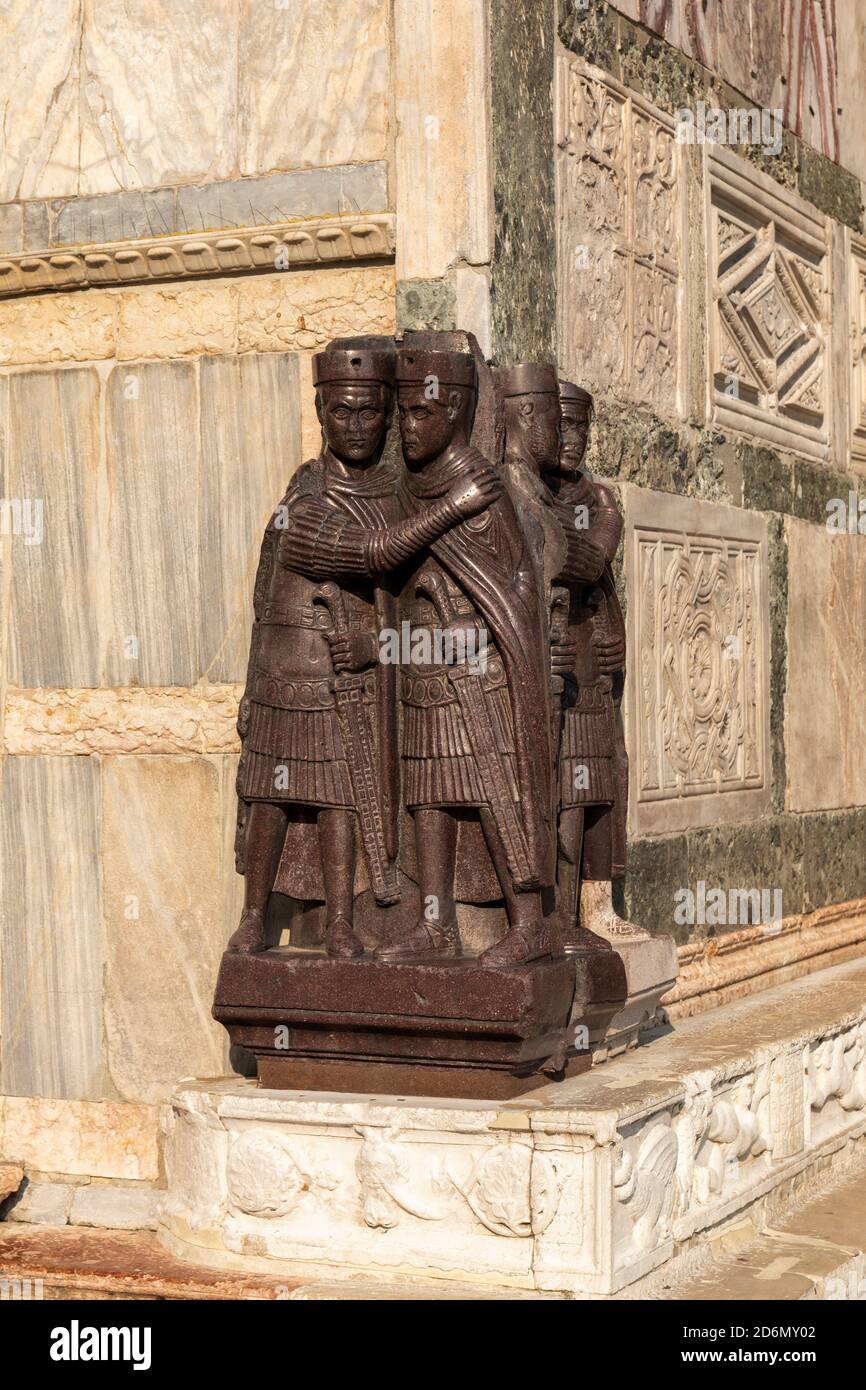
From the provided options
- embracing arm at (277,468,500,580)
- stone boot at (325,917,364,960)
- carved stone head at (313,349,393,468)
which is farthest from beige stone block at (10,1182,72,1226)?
carved stone head at (313,349,393,468)

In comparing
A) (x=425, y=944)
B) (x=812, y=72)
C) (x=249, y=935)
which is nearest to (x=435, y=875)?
(x=425, y=944)

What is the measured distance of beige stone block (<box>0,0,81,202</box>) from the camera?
6395 mm

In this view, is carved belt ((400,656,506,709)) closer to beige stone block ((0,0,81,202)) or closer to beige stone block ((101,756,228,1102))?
beige stone block ((101,756,228,1102))

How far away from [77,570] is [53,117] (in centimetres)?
137

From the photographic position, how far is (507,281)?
599 cm

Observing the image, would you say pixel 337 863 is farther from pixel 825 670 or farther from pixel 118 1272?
pixel 825 670

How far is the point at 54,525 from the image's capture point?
6.36 m

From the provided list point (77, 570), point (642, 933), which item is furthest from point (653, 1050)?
point (77, 570)

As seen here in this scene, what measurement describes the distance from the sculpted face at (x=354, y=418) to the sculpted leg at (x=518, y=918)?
39.3 inches

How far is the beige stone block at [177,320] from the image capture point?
6.18 m

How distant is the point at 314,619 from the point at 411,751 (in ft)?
1.40

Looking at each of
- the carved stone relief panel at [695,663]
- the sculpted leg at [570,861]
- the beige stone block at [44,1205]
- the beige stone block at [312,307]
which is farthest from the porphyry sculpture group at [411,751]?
the carved stone relief panel at [695,663]

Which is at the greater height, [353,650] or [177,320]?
[177,320]

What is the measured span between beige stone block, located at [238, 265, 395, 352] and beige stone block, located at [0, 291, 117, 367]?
17.9 inches
